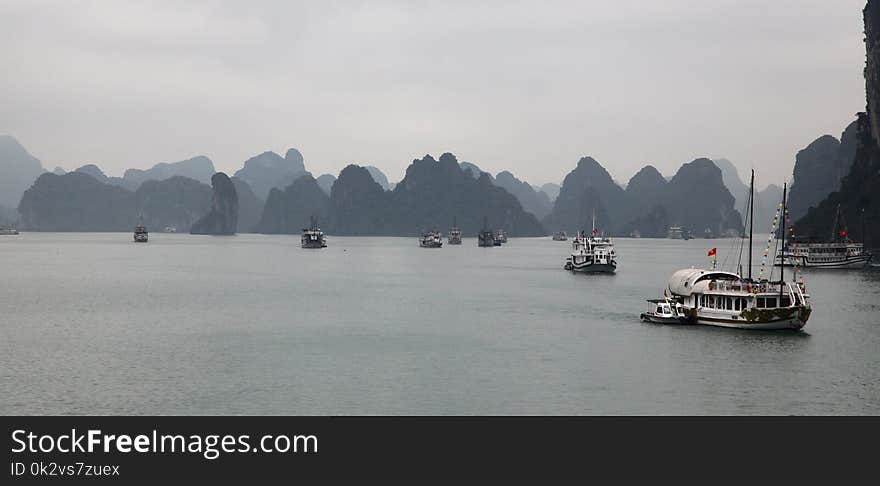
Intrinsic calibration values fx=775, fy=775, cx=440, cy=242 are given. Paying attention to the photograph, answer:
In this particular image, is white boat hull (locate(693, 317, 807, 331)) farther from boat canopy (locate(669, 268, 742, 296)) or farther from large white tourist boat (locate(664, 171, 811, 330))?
boat canopy (locate(669, 268, 742, 296))

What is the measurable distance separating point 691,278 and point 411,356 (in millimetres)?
29808

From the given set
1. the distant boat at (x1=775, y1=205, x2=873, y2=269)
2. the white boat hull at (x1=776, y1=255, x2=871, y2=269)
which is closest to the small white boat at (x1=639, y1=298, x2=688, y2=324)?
the distant boat at (x1=775, y1=205, x2=873, y2=269)

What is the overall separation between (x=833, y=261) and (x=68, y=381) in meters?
153

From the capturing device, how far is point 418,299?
97.4 m

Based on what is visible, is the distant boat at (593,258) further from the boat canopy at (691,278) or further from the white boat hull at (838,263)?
the boat canopy at (691,278)

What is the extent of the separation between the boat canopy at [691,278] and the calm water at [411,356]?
445cm

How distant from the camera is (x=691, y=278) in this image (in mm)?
70312

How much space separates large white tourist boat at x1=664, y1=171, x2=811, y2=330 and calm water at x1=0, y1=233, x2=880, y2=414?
4.02 ft

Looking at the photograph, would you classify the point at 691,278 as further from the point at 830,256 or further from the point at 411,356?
the point at 830,256

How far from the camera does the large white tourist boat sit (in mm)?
63594

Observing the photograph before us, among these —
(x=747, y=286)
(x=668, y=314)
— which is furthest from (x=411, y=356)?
(x=747, y=286)
